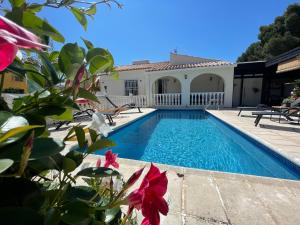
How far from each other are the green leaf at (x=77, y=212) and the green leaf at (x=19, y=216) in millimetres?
104

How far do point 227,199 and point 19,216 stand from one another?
2513 millimetres

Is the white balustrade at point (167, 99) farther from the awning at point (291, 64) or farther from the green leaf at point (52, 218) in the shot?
the green leaf at point (52, 218)

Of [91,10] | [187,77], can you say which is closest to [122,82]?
[187,77]

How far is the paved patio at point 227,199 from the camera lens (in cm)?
204

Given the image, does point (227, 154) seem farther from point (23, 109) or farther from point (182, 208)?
point (23, 109)

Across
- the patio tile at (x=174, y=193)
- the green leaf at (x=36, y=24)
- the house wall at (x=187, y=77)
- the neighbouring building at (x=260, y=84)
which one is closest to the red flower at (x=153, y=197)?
the green leaf at (x=36, y=24)

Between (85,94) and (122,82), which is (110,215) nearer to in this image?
(85,94)

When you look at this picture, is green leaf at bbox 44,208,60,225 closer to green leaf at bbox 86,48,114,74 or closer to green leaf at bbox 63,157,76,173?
green leaf at bbox 63,157,76,173

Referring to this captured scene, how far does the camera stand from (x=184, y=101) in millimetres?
15516

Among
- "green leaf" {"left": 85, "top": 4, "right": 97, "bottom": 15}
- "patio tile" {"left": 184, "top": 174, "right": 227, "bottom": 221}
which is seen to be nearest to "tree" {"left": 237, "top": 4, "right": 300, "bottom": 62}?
"patio tile" {"left": 184, "top": 174, "right": 227, "bottom": 221}

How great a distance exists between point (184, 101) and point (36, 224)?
15457 mm

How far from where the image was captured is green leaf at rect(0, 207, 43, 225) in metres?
0.41

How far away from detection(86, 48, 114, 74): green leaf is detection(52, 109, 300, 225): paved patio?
1039 mm

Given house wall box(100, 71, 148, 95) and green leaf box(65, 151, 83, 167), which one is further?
house wall box(100, 71, 148, 95)
